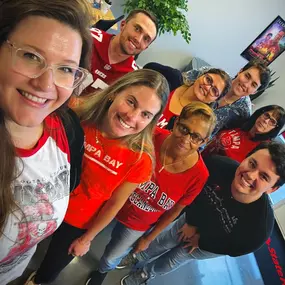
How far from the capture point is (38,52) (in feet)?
2.03

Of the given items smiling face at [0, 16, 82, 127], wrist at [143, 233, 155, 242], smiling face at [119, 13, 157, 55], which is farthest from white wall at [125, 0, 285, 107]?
smiling face at [0, 16, 82, 127]

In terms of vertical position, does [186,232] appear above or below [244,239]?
below

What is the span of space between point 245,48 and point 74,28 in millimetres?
4573

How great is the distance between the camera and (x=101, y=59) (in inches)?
67.4

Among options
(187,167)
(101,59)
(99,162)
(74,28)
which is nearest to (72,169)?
(99,162)

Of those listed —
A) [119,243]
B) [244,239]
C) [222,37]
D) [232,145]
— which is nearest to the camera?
[244,239]

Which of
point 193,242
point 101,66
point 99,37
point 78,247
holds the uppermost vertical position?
point 99,37

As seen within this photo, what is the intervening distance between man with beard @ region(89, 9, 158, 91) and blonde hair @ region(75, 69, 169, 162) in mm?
516

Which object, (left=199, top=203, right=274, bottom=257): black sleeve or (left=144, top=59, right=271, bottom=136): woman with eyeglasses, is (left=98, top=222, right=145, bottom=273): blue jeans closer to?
(left=199, top=203, right=274, bottom=257): black sleeve

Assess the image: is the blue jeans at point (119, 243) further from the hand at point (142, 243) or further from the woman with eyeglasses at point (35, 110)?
the woman with eyeglasses at point (35, 110)

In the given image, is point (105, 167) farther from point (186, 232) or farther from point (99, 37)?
point (99, 37)

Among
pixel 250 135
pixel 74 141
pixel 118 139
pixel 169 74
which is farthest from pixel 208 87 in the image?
pixel 74 141

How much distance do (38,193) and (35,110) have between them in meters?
0.28

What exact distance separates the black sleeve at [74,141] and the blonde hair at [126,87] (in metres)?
0.19
